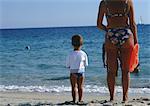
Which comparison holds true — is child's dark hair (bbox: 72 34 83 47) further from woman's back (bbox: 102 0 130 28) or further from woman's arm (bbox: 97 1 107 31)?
woman's back (bbox: 102 0 130 28)

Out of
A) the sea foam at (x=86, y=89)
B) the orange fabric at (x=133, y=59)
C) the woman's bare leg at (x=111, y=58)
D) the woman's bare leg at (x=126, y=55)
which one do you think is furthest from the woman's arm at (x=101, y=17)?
the sea foam at (x=86, y=89)

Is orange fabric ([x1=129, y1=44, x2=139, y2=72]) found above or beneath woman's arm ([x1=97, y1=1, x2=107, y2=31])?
beneath

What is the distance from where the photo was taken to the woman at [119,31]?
235 inches

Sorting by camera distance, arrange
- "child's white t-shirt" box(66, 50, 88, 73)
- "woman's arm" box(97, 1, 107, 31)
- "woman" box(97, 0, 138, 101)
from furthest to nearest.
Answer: "child's white t-shirt" box(66, 50, 88, 73)
"woman's arm" box(97, 1, 107, 31)
"woman" box(97, 0, 138, 101)

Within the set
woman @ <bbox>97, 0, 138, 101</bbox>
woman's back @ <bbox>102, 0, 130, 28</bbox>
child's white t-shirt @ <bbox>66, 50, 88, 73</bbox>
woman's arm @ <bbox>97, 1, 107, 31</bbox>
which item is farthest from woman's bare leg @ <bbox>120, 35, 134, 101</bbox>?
child's white t-shirt @ <bbox>66, 50, 88, 73</bbox>

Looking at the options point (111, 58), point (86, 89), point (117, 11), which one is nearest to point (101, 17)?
point (117, 11)

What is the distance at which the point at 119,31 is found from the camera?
598 centimetres

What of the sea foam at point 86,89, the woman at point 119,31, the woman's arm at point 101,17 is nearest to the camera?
the woman at point 119,31

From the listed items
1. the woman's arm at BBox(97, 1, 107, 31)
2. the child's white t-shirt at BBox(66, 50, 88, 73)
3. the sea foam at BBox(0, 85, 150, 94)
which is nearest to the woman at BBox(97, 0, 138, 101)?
the woman's arm at BBox(97, 1, 107, 31)

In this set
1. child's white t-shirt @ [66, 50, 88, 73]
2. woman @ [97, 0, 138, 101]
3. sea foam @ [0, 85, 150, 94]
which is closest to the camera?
woman @ [97, 0, 138, 101]

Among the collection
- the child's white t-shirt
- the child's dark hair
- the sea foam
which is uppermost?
the child's dark hair

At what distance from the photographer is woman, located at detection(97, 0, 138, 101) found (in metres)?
5.96

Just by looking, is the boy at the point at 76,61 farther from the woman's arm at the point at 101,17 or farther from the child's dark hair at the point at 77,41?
the woman's arm at the point at 101,17

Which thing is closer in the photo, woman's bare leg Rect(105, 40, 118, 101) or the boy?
woman's bare leg Rect(105, 40, 118, 101)
